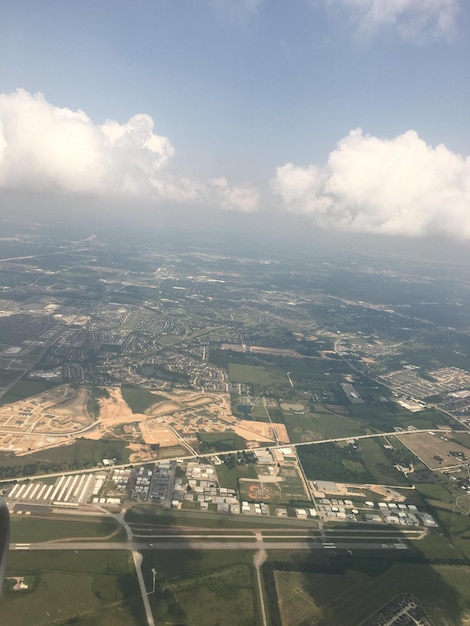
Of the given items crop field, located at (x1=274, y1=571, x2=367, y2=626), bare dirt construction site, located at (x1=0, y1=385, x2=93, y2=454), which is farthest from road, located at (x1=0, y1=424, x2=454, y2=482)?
crop field, located at (x1=274, y1=571, x2=367, y2=626)

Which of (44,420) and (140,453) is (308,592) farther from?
(44,420)

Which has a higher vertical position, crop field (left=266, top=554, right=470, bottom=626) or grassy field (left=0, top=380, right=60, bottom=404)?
crop field (left=266, top=554, right=470, bottom=626)

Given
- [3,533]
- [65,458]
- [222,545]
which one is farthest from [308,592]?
[3,533]

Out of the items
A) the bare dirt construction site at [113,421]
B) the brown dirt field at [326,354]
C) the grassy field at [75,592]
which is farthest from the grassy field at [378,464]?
the brown dirt field at [326,354]

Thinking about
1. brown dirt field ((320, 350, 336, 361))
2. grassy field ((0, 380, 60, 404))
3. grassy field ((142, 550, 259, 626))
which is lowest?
grassy field ((0, 380, 60, 404))

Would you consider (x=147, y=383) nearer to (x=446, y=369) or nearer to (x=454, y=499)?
(x=454, y=499)

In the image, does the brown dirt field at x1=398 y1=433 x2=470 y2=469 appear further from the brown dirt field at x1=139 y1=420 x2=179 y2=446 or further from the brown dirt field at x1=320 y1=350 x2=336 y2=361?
the brown dirt field at x1=139 y1=420 x2=179 y2=446

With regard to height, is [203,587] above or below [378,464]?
above

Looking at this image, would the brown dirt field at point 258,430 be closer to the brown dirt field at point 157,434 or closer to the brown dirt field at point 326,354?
the brown dirt field at point 157,434
